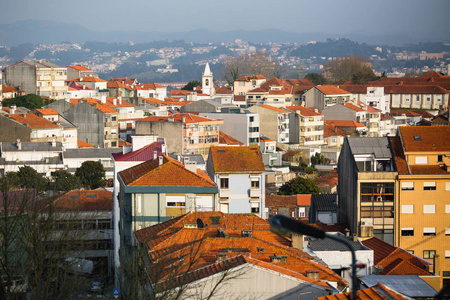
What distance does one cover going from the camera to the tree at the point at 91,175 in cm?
4523

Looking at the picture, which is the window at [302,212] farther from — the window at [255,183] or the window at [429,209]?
the window at [429,209]

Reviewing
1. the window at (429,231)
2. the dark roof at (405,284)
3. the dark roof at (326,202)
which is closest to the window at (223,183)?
the dark roof at (326,202)

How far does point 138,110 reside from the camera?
72500 mm

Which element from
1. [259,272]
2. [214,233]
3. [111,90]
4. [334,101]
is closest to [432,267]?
[214,233]

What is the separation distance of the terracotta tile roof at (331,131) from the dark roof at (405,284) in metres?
52.3

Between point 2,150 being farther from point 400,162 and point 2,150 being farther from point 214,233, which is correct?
point 214,233

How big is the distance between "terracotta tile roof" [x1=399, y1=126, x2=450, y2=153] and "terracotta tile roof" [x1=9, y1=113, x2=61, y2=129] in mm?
35903

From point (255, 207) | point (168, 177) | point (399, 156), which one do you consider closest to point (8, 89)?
point (255, 207)

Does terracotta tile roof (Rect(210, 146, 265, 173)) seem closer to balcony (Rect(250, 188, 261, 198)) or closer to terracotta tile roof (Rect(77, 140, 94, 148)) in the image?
balcony (Rect(250, 188, 261, 198))

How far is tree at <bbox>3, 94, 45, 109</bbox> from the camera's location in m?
70.4

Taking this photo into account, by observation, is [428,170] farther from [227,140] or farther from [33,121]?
[33,121]

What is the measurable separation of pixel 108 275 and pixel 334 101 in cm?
6057

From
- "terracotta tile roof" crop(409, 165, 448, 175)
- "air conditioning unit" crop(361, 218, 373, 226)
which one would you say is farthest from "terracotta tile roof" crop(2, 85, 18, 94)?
"air conditioning unit" crop(361, 218, 373, 226)

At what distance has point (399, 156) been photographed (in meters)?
26.2
